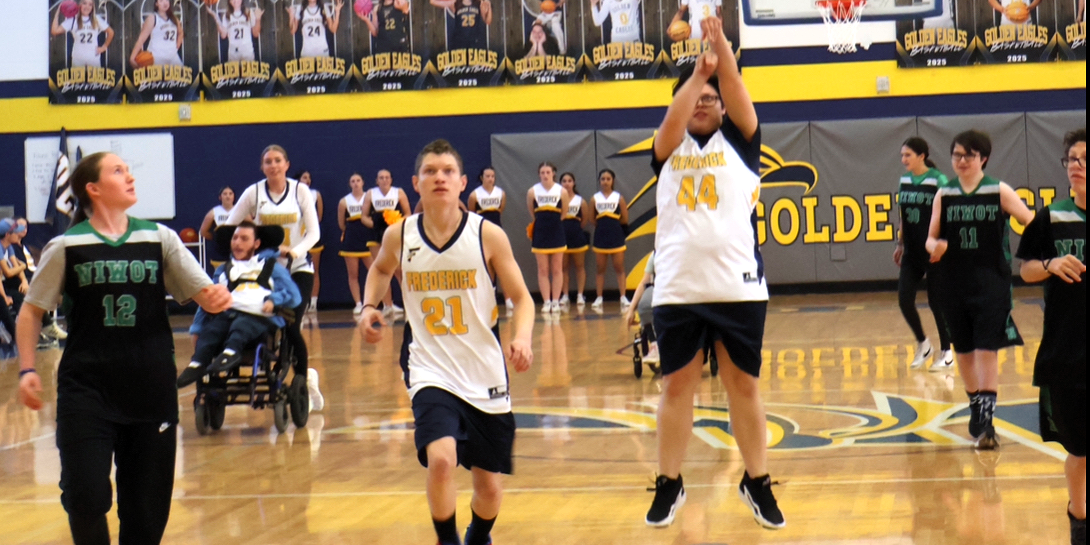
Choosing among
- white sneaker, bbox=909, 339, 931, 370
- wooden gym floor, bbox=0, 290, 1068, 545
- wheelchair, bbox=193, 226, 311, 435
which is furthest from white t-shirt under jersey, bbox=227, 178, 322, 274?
white sneaker, bbox=909, 339, 931, 370

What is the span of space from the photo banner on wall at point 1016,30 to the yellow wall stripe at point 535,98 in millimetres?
183

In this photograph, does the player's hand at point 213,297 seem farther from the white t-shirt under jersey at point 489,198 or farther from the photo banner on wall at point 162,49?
the photo banner on wall at point 162,49

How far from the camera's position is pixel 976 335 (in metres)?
6.44

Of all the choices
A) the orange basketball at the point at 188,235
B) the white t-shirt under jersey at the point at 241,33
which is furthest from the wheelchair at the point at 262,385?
the white t-shirt under jersey at the point at 241,33

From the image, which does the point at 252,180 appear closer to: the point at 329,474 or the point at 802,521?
the point at 329,474

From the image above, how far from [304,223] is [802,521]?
4.46 m

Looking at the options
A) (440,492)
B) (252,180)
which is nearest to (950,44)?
(252,180)

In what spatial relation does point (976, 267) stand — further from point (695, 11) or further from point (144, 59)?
point (144, 59)

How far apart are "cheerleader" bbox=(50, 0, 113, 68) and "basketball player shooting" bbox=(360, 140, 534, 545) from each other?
15.3 metres

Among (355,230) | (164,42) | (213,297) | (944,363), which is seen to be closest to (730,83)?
(213,297)

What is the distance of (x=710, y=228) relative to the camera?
4.23m

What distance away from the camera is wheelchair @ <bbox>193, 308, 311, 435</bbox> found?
7461mm

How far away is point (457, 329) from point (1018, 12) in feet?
48.7

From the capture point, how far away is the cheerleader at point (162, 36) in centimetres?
1769
